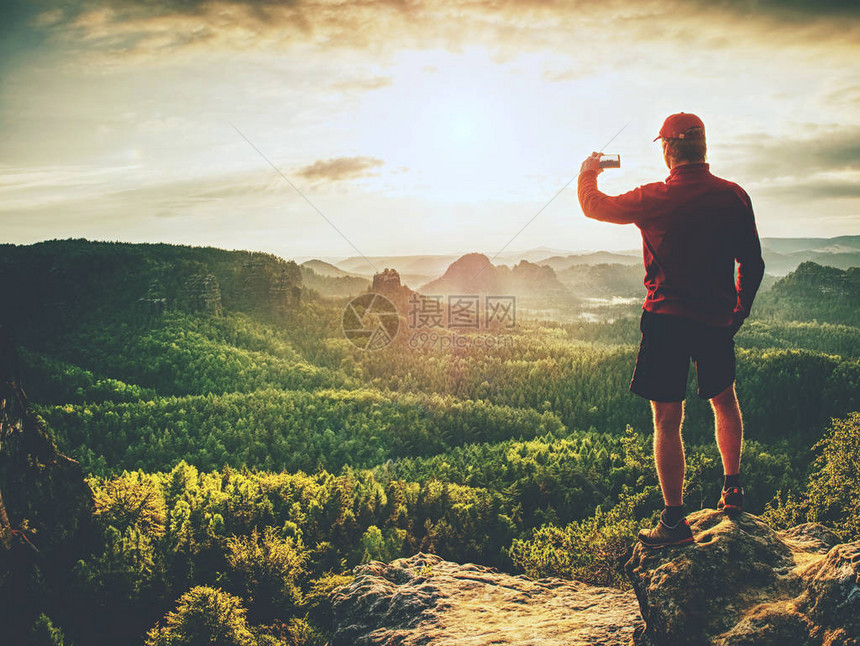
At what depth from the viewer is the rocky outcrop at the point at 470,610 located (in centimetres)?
1100

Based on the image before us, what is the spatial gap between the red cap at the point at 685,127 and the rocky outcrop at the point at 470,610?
32.3 feet

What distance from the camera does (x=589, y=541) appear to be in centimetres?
2964

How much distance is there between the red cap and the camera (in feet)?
25.0

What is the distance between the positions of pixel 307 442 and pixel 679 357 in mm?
69730

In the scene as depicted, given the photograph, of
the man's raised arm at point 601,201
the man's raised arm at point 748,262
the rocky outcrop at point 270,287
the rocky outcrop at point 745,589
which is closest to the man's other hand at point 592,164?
the man's raised arm at point 601,201

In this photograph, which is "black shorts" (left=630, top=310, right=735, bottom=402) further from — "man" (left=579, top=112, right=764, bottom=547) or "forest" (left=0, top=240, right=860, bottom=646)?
"forest" (left=0, top=240, right=860, bottom=646)

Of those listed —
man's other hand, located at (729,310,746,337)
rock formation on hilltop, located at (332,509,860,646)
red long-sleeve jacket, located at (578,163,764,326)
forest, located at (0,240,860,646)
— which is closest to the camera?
rock formation on hilltop, located at (332,509,860,646)

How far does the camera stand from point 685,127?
7.65 metres

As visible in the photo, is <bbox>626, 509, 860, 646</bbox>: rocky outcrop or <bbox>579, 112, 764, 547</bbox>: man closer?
<bbox>626, 509, 860, 646</bbox>: rocky outcrop

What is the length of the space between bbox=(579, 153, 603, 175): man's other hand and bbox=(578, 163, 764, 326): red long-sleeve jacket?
0.70 metres

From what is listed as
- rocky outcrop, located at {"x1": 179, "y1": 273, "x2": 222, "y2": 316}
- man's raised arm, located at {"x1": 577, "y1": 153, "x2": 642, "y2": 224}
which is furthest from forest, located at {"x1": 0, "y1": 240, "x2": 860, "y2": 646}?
man's raised arm, located at {"x1": 577, "y1": 153, "x2": 642, "y2": 224}

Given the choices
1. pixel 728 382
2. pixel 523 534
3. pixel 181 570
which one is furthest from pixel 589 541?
pixel 181 570

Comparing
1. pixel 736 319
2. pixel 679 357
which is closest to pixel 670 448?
pixel 679 357

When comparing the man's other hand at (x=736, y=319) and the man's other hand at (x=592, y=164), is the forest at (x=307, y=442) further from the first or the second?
the man's other hand at (x=592, y=164)
